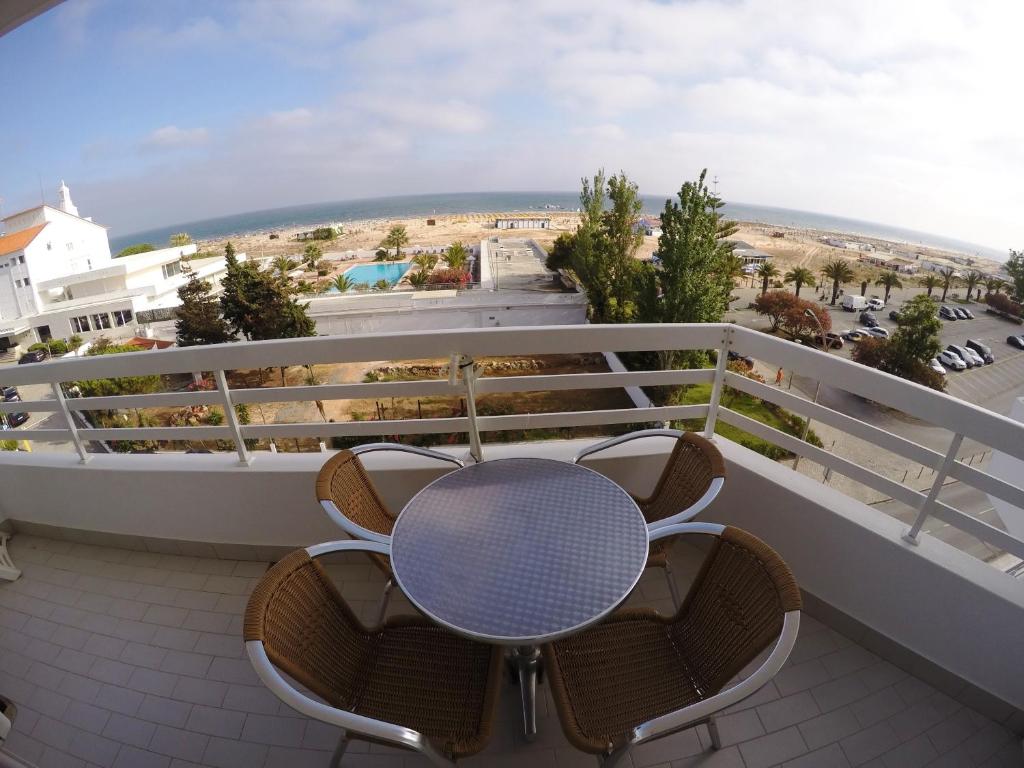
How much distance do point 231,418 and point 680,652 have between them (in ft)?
6.14

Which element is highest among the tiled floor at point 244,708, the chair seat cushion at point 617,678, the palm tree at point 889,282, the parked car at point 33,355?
the chair seat cushion at point 617,678

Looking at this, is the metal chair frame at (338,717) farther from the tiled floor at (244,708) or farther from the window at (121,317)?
the window at (121,317)

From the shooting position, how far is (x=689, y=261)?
11.9 metres

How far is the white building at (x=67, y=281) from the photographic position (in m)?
21.6

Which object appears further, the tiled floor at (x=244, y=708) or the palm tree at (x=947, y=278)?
the palm tree at (x=947, y=278)

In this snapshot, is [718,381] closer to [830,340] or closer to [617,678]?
[617,678]

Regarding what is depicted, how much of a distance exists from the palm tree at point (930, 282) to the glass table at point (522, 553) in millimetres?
15105

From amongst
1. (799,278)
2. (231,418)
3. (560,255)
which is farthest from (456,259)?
(231,418)

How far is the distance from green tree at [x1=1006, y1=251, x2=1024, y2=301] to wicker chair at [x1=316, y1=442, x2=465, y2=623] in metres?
8.46

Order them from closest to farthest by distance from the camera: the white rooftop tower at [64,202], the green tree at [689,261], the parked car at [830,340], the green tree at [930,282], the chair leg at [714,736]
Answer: the chair leg at [714,736], the green tree at [689,261], the green tree at [930,282], the parked car at [830,340], the white rooftop tower at [64,202]

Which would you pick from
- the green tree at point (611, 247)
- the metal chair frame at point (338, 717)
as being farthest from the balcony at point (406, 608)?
the green tree at point (611, 247)

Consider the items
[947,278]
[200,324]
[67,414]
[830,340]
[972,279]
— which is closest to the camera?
[67,414]

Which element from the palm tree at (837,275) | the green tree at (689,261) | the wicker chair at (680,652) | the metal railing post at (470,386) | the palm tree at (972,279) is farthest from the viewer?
the palm tree at (837,275)

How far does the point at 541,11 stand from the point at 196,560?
1698cm
